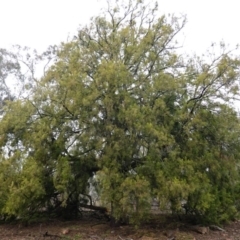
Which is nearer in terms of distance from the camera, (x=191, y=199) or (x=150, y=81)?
(x=191, y=199)

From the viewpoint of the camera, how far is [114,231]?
12.1 meters

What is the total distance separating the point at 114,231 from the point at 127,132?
318 cm

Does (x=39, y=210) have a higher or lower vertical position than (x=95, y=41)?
lower

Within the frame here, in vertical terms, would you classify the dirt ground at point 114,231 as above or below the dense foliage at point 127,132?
below

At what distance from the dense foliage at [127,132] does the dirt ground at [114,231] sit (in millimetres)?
539

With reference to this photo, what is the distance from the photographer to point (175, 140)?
12.1 meters

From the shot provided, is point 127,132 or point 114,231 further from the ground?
point 127,132

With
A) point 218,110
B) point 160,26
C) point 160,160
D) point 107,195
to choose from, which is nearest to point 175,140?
point 160,160

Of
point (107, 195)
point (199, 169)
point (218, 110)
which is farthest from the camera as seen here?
point (218, 110)

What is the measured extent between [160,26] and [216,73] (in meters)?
2.76

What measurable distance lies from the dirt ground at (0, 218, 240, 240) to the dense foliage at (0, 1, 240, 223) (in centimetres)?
54

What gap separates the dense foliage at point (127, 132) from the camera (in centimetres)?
1123

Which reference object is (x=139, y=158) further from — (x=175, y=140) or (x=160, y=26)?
(x=160, y=26)

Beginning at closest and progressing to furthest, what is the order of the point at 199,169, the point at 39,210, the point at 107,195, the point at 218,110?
the point at 107,195, the point at 199,169, the point at 218,110, the point at 39,210
